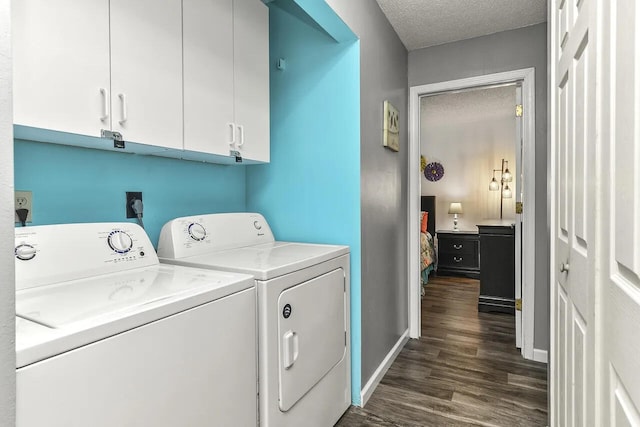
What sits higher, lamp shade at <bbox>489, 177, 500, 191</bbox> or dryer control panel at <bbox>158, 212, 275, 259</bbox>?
lamp shade at <bbox>489, 177, 500, 191</bbox>

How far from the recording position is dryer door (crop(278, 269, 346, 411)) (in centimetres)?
141

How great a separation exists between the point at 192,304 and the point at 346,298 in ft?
3.49

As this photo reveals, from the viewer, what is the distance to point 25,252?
113cm

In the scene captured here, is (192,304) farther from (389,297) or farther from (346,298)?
(389,297)

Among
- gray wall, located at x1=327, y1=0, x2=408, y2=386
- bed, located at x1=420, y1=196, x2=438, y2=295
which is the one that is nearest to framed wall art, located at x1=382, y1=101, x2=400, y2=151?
gray wall, located at x1=327, y1=0, x2=408, y2=386

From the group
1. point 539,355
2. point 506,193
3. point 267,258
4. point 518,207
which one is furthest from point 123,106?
point 506,193

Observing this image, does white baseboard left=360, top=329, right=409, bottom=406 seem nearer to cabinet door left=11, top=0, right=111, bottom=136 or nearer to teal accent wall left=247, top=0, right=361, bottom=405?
teal accent wall left=247, top=0, right=361, bottom=405

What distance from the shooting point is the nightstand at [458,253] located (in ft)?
17.5

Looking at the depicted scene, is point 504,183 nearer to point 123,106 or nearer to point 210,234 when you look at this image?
point 210,234

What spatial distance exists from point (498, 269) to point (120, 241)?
3.50 m

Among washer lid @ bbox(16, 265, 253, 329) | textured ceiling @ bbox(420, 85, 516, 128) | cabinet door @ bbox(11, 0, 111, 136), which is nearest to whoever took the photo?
washer lid @ bbox(16, 265, 253, 329)

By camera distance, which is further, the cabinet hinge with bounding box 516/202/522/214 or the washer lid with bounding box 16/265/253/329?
the cabinet hinge with bounding box 516/202/522/214

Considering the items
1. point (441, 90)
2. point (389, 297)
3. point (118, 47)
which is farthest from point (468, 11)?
point (118, 47)

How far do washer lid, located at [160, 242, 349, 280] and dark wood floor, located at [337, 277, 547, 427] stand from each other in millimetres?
943
